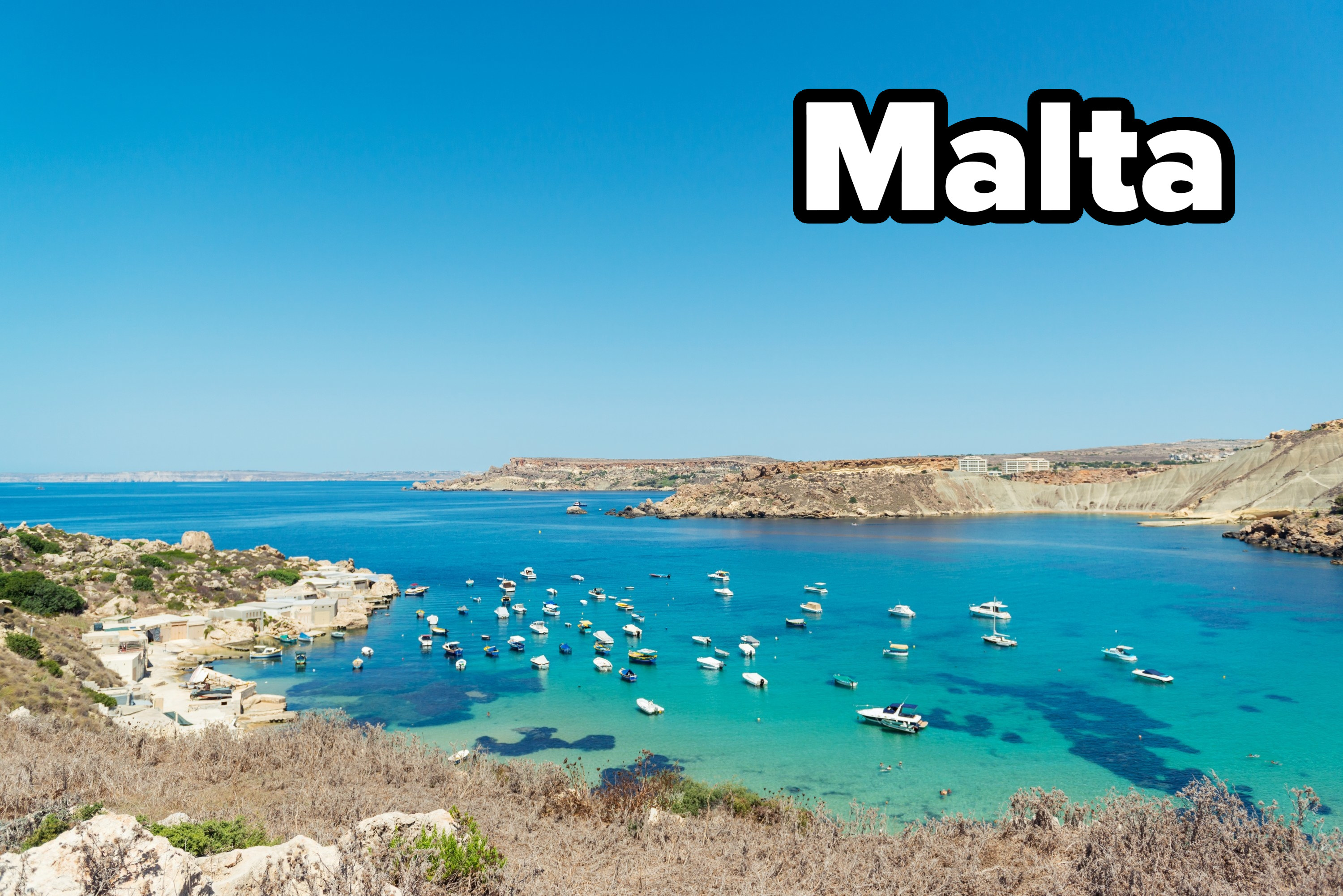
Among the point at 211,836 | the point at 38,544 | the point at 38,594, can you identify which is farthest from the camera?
the point at 38,544

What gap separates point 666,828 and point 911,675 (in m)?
27.7

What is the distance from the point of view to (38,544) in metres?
49.1

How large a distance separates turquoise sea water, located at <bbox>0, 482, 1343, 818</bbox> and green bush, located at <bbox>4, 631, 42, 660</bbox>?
31.7 ft

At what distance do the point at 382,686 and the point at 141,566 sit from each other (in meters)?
28.1

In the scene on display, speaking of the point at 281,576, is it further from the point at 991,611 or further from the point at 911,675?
the point at 991,611

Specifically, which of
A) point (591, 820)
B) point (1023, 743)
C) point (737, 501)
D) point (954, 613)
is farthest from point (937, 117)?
point (737, 501)

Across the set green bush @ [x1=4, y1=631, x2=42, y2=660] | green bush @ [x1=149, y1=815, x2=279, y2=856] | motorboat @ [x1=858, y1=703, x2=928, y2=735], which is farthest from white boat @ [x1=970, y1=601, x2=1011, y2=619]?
green bush @ [x1=4, y1=631, x2=42, y2=660]

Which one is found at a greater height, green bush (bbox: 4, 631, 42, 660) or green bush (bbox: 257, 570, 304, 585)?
green bush (bbox: 4, 631, 42, 660)

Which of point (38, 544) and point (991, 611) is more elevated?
point (38, 544)

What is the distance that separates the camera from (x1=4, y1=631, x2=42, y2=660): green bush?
25188mm

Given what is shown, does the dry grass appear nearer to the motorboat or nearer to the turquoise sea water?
the turquoise sea water

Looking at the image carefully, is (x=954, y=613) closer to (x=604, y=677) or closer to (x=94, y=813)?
(x=604, y=677)

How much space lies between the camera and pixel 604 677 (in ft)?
122

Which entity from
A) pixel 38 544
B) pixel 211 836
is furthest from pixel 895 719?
pixel 38 544
